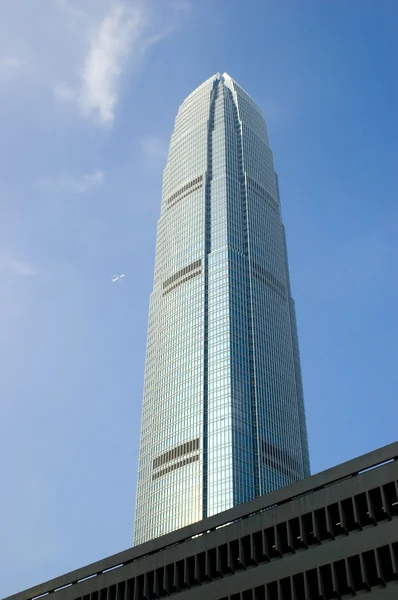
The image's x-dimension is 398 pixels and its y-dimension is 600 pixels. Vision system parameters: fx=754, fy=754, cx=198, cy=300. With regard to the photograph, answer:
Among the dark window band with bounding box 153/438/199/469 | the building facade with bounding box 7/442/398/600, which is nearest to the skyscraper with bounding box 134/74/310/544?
the dark window band with bounding box 153/438/199/469

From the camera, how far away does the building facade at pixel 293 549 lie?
5006 centimetres

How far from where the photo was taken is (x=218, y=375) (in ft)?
536

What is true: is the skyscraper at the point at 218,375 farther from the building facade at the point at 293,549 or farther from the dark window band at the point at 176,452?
the building facade at the point at 293,549

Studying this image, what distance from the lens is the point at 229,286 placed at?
177 meters

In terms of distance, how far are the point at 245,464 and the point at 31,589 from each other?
8171cm

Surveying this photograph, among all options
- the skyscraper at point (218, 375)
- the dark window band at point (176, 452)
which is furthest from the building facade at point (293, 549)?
Result: the dark window band at point (176, 452)

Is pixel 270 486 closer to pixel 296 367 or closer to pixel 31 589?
pixel 296 367

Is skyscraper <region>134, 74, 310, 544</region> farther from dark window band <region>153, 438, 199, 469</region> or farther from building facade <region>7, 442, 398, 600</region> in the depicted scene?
building facade <region>7, 442, 398, 600</region>

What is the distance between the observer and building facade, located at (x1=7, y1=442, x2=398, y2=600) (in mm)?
50062

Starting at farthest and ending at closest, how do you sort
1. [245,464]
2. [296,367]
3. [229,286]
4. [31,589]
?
[296,367]
[229,286]
[245,464]
[31,589]

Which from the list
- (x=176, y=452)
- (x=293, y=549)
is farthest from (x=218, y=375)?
(x=293, y=549)

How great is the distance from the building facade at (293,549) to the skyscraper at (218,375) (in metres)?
80.6

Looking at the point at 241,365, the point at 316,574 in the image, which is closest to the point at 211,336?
the point at 241,365

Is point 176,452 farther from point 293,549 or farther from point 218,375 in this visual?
point 293,549
